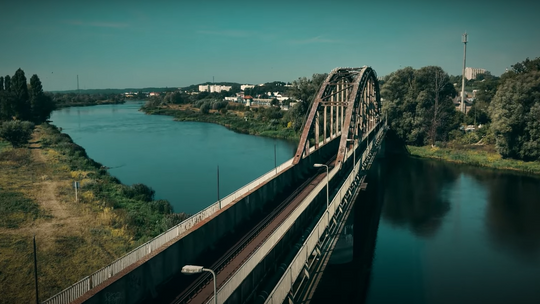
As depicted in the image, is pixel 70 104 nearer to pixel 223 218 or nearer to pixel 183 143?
pixel 183 143

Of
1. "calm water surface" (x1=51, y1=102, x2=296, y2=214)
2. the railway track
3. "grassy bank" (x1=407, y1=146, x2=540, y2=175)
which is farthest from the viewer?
"grassy bank" (x1=407, y1=146, x2=540, y2=175)

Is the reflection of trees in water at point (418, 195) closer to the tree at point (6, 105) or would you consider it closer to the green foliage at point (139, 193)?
the green foliage at point (139, 193)

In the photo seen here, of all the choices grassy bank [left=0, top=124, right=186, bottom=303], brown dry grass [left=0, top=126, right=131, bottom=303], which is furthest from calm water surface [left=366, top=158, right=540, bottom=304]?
brown dry grass [left=0, top=126, right=131, bottom=303]

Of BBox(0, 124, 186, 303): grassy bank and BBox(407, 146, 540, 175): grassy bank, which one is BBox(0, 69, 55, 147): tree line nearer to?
BBox(0, 124, 186, 303): grassy bank

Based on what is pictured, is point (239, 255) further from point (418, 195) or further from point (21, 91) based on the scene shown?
point (21, 91)

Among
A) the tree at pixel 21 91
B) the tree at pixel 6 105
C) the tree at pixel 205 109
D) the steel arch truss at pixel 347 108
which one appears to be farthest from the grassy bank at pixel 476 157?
the tree at pixel 205 109

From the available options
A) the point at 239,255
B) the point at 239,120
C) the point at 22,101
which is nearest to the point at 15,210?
the point at 239,255

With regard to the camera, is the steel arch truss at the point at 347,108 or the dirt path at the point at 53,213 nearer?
the dirt path at the point at 53,213
